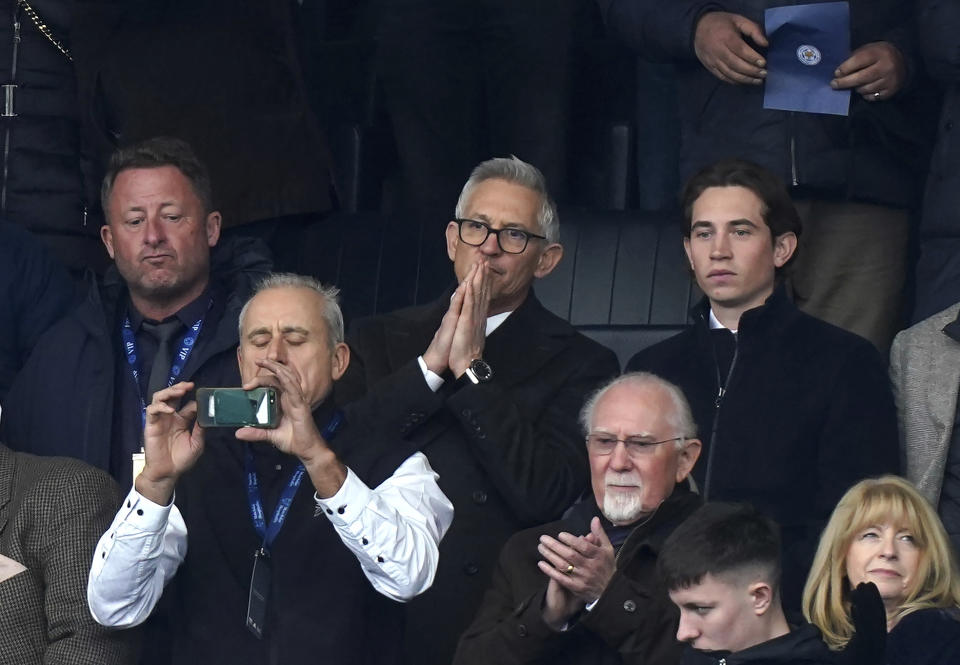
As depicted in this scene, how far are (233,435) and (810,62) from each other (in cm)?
193

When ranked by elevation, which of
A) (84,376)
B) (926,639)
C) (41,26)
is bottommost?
(926,639)

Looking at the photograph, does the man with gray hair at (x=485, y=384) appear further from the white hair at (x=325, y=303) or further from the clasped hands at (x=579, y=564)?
the clasped hands at (x=579, y=564)

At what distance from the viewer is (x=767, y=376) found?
16.2ft

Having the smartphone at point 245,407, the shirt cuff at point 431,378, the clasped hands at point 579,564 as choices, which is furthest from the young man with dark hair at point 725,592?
the shirt cuff at point 431,378

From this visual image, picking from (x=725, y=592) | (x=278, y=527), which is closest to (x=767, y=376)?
(x=725, y=592)

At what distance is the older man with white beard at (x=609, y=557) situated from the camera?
4.24 m

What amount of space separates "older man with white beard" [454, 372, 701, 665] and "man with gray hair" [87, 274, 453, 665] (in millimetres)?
206

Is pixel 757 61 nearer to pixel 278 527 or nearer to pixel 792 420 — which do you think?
pixel 792 420

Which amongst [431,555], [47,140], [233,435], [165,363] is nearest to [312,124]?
[47,140]

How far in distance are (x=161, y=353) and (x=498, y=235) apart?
97 cm

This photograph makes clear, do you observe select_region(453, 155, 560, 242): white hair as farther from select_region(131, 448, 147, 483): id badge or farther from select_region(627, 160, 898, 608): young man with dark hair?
select_region(131, 448, 147, 483): id badge

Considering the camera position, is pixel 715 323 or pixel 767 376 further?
pixel 715 323

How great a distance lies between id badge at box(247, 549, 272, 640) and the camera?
4.48 m

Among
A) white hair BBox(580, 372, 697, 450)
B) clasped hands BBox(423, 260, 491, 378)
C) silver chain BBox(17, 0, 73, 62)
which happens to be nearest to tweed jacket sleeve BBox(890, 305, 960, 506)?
white hair BBox(580, 372, 697, 450)
